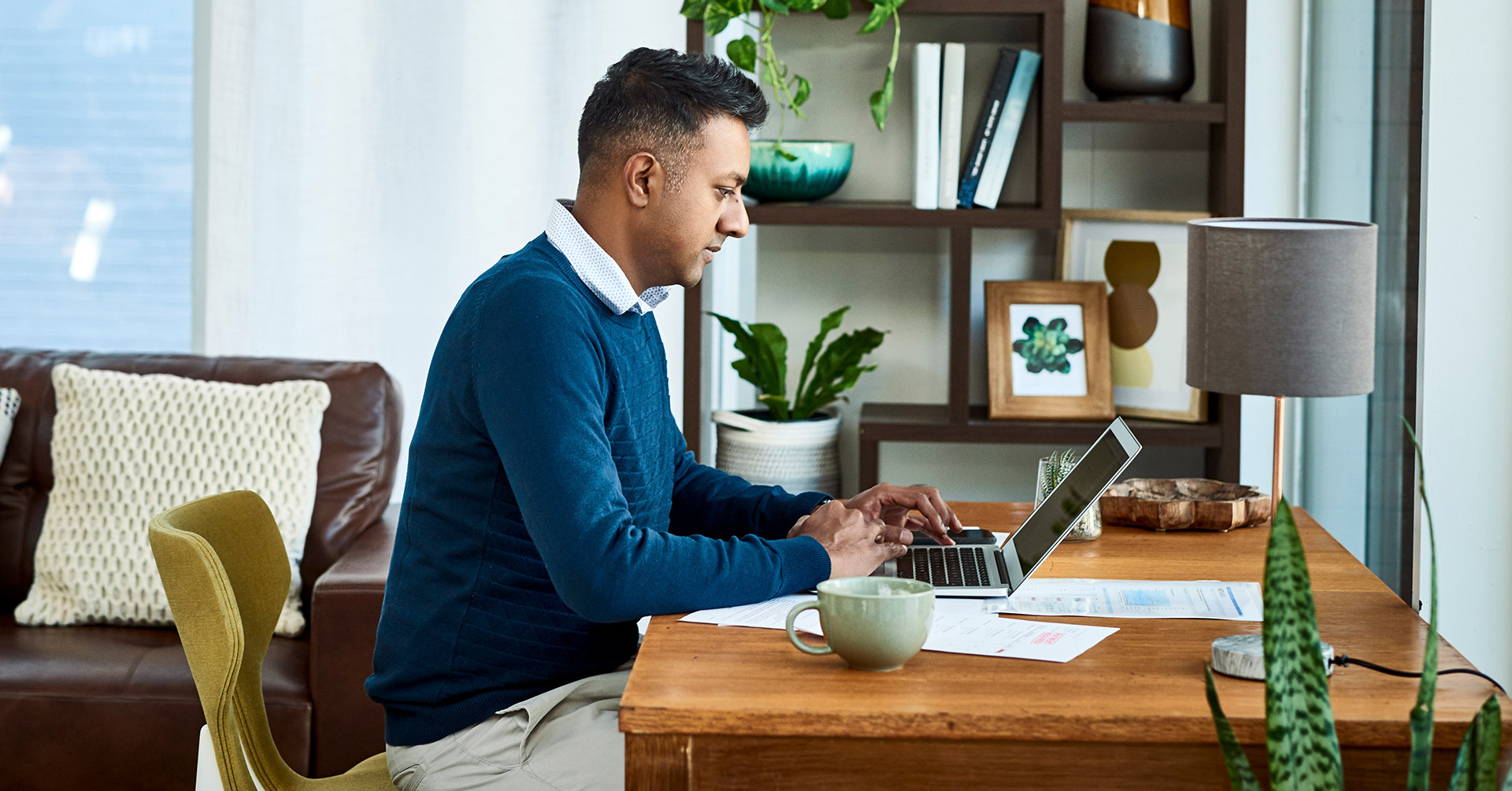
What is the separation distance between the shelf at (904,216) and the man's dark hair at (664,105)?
3.60ft

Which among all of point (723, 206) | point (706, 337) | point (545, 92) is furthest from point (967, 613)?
point (545, 92)

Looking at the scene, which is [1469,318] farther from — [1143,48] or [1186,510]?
[1143,48]

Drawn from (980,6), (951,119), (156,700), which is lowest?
(156,700)

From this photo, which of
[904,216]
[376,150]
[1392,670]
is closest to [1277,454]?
[1392,670]

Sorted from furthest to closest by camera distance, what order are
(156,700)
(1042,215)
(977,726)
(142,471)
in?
(1042,215) < (142,471) < (156,700) < (977,726)

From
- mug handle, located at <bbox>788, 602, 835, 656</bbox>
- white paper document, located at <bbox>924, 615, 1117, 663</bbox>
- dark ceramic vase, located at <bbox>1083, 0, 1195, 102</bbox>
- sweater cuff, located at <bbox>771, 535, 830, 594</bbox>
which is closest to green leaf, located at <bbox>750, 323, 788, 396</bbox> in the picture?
dark ceramic vase, located at <bbox>1083, 0, 1195, 102</bbox>

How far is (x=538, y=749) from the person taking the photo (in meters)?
1.35

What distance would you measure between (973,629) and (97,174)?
118 inches

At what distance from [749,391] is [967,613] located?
1826mm

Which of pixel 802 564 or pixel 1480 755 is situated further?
pixel 802 564

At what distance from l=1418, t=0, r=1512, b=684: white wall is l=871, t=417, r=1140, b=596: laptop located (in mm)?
910

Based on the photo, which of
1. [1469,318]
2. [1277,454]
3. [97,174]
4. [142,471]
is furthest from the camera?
[97,174]

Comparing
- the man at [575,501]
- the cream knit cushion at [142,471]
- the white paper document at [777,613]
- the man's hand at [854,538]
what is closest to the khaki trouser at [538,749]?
the man at [575,501]

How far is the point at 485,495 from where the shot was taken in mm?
1378
